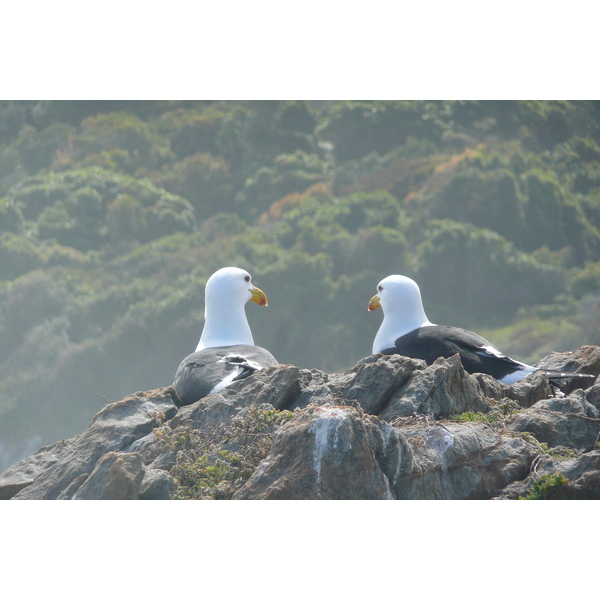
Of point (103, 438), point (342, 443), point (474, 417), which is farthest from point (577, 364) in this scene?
point (103, 438)

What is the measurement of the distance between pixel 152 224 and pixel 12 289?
8.18 m

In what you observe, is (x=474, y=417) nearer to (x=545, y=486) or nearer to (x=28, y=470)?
(x=545, y=486)

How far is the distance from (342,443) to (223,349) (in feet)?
13.9

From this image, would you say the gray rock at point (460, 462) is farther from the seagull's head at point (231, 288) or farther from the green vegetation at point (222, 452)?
the seagull's head at point (231, 288)

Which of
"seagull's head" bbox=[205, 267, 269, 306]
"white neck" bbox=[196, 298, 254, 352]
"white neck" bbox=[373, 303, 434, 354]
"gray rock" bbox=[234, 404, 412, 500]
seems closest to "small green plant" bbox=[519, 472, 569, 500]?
"gray rock" bbox=[234, 404, 412, 500]

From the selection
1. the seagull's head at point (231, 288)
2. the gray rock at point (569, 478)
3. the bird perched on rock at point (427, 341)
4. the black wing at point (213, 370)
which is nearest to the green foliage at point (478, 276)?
the seagull's head at point (231, 288)

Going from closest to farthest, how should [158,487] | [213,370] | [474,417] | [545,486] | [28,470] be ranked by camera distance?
[545,486] → [158,487] → [474,417] → [28,470] → [213,370]

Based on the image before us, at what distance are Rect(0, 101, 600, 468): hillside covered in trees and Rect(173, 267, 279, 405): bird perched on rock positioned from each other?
88.4ft

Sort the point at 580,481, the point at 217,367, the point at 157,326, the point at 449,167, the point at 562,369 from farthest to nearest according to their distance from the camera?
the point at 449,167, the point at 157,326, the point at 562,369, the point at 217,367, the point at 580,481

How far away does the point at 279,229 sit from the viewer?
152 feet

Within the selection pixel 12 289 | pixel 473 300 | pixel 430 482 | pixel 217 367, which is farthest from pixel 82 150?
pixel 430 482

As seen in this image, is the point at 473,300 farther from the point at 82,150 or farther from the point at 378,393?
the point at 378,393

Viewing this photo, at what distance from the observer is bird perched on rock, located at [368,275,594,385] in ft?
34.5

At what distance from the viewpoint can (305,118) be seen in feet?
168
